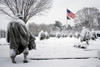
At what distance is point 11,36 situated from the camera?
411 centimetres

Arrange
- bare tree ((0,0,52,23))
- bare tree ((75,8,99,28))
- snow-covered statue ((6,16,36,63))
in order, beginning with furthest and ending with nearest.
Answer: bare tree ((75,8,99,28)) < bare tree ((0,0,52,23)) < snow-covered statue ((6,16,36,63))

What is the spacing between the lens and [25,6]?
13.4 meters

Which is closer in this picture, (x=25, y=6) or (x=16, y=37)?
(x=16, y=37)

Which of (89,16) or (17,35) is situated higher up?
(89,16)

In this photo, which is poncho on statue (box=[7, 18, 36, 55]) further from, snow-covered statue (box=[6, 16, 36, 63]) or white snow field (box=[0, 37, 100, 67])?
white snow field (box=[0, 37, 100, 67])

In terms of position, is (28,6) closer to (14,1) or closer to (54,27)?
(14,1)

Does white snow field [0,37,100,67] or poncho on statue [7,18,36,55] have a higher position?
poncho on statue [7,18,36,55]

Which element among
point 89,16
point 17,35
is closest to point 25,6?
point 17,35

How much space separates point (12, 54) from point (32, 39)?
3.50ft

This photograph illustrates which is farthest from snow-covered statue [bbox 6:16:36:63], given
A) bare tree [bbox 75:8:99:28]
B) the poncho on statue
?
bare tree [bbox 75:8:99:28]

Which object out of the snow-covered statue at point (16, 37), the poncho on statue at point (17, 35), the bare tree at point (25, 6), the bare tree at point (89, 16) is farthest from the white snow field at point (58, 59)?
the bare tree at point (89, 16)

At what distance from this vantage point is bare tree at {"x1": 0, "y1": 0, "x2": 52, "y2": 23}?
1301cm

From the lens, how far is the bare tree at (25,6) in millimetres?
13008

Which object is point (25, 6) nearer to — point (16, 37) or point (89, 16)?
point (16, 37)
